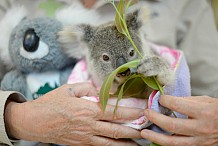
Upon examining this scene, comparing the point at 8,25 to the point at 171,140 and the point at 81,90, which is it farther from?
the point at 171,140

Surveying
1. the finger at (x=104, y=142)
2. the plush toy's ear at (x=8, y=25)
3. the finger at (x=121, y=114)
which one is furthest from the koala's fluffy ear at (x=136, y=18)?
the plush toy's ear at (x=8, y=25)

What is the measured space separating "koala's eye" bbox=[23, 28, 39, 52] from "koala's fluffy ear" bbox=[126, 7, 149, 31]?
39 centimetres

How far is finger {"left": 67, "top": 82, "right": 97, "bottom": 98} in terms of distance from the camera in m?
1.32

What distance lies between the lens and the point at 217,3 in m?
2.04

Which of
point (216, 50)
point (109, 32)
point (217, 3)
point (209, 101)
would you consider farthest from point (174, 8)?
point (209, 101)

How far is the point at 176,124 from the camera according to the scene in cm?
110

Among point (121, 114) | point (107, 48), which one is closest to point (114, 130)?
point (121, 114)

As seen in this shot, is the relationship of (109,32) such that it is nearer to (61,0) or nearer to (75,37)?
(75,37)

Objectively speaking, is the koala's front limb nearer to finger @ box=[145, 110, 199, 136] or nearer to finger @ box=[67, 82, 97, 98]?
finger @ box=[67, 82, 97, 98]

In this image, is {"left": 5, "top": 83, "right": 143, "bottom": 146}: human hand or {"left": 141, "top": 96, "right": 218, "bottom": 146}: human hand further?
{"left": 5, "top": 83, "right": 143, "bottom": 146}: human hand

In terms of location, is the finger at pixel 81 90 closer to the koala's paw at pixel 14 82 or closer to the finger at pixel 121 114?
the finger at pixel 121 114

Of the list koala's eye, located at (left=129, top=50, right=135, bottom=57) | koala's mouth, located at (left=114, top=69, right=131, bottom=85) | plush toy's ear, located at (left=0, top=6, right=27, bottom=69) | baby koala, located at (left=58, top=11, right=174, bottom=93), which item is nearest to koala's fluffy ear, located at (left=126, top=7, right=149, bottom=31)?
baby koala, located at (left=58, top=11, right=174, bottom=93)

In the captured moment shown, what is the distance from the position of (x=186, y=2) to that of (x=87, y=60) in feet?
2.09

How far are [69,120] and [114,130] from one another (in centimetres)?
16
